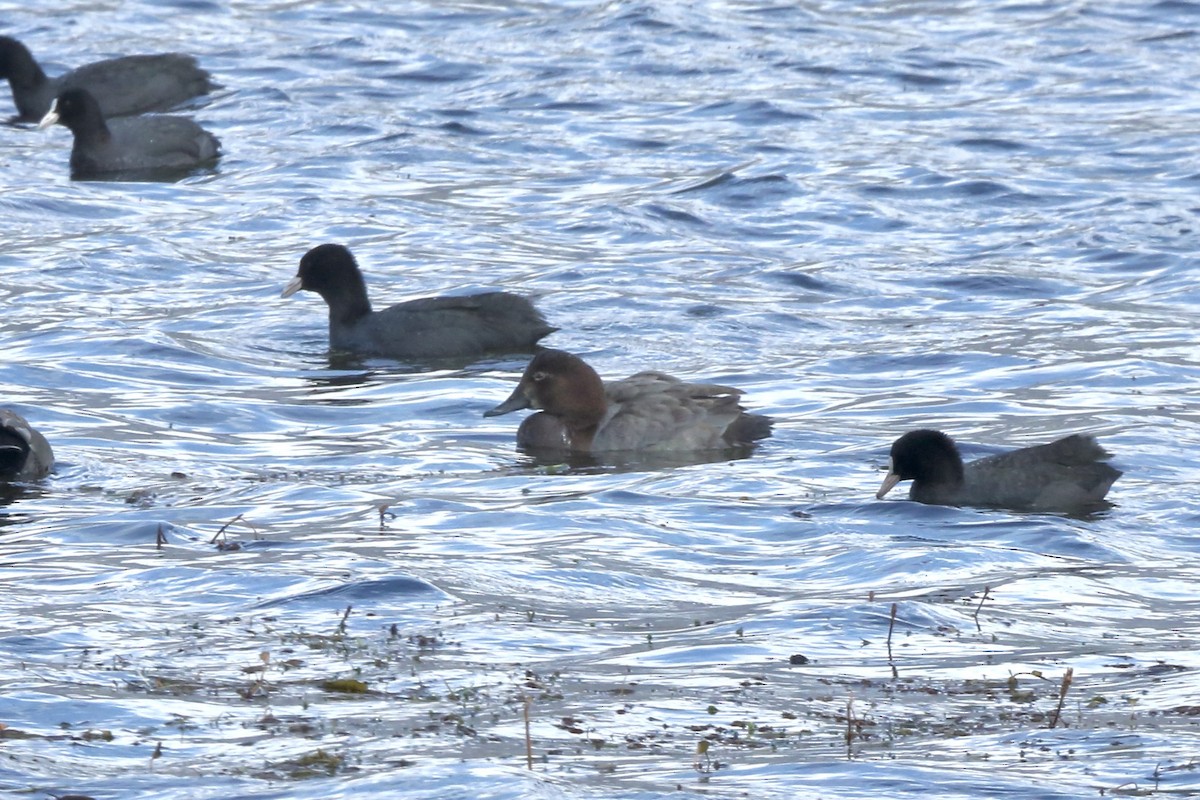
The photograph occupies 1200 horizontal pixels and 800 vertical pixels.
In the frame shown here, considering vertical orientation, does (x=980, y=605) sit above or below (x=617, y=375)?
above

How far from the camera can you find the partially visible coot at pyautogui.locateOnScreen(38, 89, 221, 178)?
22.7m

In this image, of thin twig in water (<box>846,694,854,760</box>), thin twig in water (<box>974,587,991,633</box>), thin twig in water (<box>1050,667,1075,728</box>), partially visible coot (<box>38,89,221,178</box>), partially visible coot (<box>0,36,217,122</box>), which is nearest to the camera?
thin twig in water (<box>846,694,854,760</box>)

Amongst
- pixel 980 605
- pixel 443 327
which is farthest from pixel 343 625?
pixel 443 327

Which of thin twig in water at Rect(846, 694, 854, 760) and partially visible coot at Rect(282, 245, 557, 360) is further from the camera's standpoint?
partially visible coot at Rect(282, 245, 557, 360)

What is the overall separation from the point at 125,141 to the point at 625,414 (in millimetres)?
11364

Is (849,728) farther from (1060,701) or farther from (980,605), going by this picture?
(980,605)

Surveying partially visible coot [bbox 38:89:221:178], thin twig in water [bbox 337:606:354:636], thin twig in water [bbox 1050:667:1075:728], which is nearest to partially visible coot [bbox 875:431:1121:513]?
thin twig in water [bbox 337:606:354:636]

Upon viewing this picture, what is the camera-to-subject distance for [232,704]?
7422mm

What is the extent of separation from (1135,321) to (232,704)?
11.4 metres

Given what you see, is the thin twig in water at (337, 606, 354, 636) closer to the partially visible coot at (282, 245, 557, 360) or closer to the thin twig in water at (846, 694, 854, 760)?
the thin twig in water at (846, 694, 854, 760)

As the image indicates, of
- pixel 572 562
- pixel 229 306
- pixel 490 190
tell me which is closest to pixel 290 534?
pixel 572 562

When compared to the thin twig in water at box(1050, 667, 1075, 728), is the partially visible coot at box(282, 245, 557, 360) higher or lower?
lower

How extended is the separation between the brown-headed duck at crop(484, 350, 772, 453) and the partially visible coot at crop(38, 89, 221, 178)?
1059 cm

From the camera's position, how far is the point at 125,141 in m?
22.9
